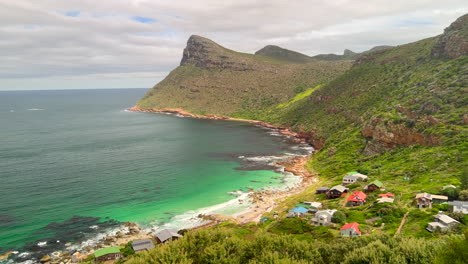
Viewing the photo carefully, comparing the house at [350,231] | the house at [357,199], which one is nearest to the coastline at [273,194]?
the house at [357,199]

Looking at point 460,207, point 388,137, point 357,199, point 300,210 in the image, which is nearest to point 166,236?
point 300,210

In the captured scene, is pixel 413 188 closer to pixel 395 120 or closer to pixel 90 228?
pixel 395 120

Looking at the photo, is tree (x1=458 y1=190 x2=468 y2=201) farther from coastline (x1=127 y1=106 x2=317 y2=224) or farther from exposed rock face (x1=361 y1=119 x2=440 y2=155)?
coastline (x1=127 y1=106 x2=317 y2=224)

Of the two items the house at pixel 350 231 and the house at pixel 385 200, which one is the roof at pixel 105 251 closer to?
the house at pixel 350 231

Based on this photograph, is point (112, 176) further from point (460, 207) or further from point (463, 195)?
point (463, 195)

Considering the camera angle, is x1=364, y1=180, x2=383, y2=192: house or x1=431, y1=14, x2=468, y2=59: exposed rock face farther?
x1=431, y1=14, x2=468, y2=59: exposed rock face

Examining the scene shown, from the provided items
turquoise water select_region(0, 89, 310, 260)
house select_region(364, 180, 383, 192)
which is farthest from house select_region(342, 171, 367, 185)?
turquoise water select_region(0, 89, 310, 260)
